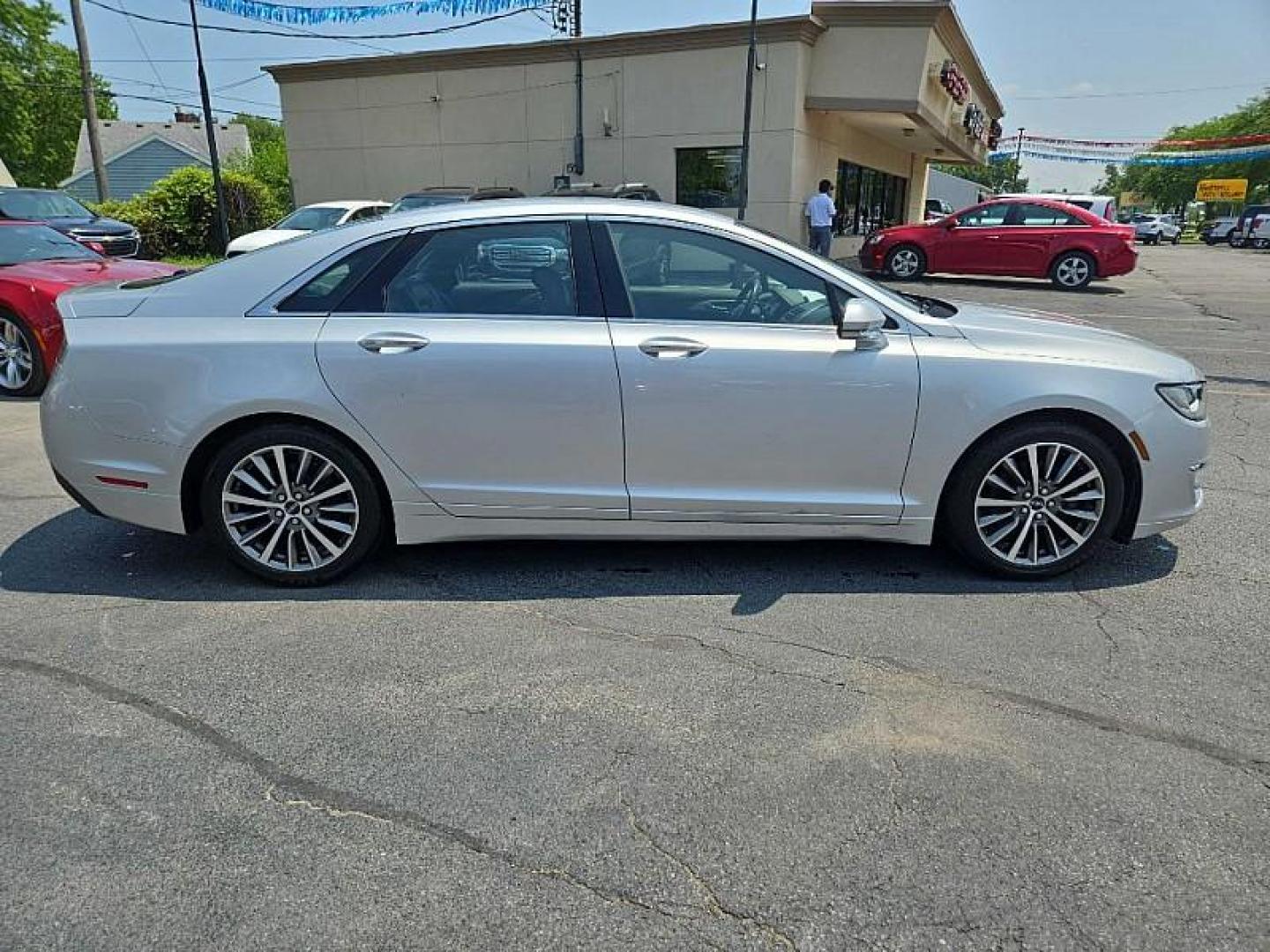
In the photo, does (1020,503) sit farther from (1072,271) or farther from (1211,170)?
(1211,170)

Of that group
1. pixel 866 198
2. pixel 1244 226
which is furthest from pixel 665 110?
pixel 1244 226

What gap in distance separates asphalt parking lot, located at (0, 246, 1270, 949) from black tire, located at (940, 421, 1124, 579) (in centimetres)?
13

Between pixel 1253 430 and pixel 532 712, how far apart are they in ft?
20.1

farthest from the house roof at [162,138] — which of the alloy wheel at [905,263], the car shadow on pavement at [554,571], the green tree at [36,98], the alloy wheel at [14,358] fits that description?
the car shadow on pavement at [554,571]

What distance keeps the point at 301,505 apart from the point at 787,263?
2317mm

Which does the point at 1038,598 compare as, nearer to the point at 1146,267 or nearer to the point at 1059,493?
the point at 1059,493

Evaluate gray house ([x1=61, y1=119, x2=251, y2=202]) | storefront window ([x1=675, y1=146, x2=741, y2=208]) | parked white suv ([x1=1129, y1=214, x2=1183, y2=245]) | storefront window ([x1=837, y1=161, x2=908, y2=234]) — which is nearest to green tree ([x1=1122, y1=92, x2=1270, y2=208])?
parked white suv ([x1=1129, y1=214, x2=1183, y2=245])

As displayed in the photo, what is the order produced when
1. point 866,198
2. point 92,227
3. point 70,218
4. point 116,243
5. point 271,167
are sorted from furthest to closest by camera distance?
point 271,167 → point 866,198 → point 70,218 → point 92,227 → point 116,243

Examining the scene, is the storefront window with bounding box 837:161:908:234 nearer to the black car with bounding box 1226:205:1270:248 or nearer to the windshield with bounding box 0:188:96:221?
the windshield with bounding box 0:188:96:221

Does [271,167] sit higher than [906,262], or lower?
higher

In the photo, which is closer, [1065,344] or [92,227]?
[1065,344]

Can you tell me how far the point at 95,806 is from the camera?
91.3 inches

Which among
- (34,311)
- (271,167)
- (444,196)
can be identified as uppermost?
(271,167)

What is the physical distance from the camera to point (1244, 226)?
40.0 meters
